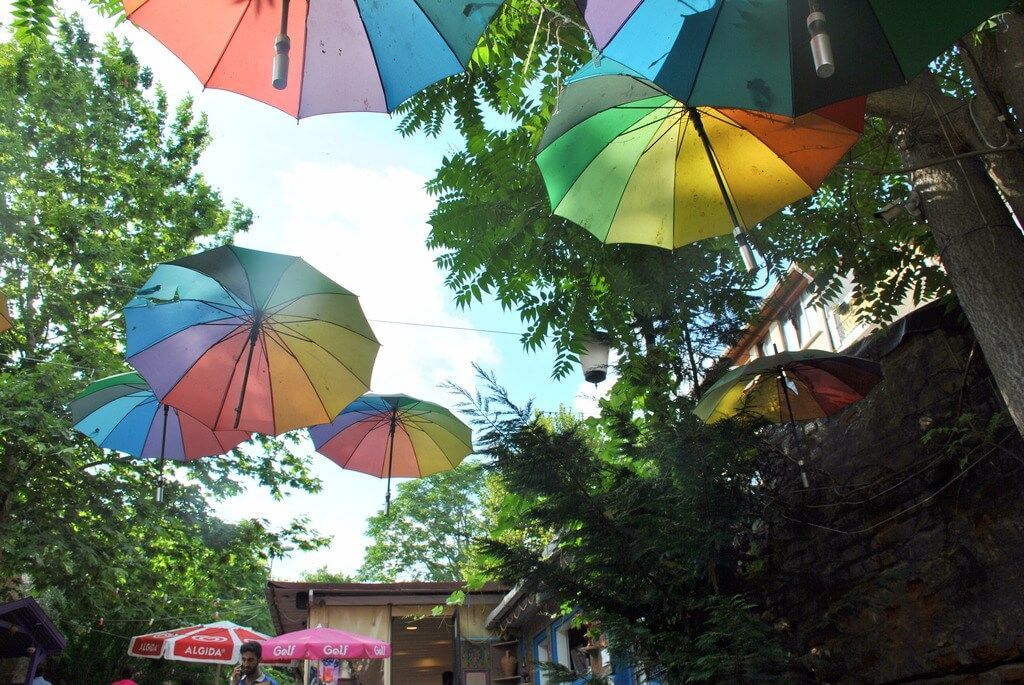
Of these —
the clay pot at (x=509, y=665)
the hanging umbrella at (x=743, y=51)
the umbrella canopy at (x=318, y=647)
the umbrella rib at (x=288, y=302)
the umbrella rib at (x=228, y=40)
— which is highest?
the umbrella rib at (x=228, y=40)

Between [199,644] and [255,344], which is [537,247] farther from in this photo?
[199,644]

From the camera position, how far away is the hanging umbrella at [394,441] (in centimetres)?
877

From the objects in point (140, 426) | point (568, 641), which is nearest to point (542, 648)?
point (568, 641)

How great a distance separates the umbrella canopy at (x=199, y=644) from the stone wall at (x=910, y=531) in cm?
1004

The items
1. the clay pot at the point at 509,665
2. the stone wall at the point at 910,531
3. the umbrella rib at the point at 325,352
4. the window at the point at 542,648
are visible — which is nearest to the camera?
the stone wall at the point at 910,531

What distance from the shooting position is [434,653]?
18.6 m

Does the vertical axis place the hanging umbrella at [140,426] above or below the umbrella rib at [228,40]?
below

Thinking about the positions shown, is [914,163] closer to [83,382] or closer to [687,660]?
[687,660]

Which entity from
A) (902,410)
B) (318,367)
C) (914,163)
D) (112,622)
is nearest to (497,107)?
(318,367)

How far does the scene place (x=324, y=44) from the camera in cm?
400

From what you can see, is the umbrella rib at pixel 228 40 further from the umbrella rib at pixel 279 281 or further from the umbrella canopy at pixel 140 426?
the umbrella canopy at pixel 140 426

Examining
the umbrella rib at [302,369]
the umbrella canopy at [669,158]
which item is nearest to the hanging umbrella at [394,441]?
the umbrella rib at [302,369]

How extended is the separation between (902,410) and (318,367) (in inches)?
189

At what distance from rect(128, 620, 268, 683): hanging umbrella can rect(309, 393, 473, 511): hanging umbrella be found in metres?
5.63
